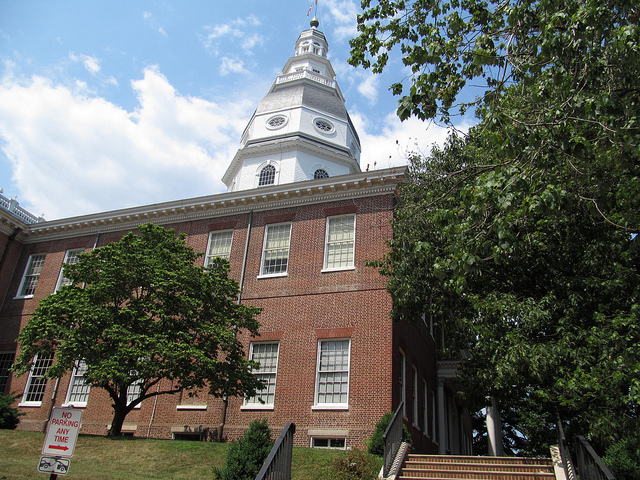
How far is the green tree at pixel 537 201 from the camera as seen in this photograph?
8242mm

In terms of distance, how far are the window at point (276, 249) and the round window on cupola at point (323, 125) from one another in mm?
11283

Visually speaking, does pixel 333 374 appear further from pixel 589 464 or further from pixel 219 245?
pixel 589 464

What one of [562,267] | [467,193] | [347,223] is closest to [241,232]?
[347,223]

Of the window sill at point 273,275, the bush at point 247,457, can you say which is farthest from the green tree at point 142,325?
the bush at point 247,457

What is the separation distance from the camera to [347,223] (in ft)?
67.8

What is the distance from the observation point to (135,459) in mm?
13633

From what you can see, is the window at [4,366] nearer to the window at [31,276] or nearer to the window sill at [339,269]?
the window at [31,276]

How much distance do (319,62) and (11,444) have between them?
31.9m

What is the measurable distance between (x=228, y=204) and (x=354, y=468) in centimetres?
1334

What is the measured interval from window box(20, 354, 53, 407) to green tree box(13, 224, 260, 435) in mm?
6735

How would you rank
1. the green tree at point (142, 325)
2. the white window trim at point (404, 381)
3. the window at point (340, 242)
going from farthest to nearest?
the window at point (340, 242)
the white window trim at point (404, 381)
the green tree at point (142, 325)

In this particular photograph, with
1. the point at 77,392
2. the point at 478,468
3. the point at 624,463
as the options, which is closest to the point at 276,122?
the point at 77,392

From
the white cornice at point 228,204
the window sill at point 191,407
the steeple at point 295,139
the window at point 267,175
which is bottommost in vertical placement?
the window sill at point 191,407

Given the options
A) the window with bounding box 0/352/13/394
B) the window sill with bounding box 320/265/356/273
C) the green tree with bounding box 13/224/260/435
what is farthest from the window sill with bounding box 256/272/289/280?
the window with bounding box 0/352/13/394
